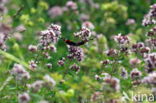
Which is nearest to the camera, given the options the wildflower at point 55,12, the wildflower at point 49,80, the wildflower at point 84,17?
the wildflower at point 49,80

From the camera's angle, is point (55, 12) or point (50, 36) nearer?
point (50, 36)

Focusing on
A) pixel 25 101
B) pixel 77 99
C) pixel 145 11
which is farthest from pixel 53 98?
pixel 145 11

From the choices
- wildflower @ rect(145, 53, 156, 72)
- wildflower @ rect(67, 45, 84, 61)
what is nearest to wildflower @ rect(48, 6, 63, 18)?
wildflower @ rect(67, 45, 84, 61)

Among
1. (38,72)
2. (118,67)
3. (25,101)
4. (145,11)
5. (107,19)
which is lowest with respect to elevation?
(25,101)

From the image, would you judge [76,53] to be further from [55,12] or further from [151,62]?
[55,12]

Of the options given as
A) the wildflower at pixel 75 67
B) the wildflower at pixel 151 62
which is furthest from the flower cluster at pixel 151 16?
the wildflower at pixel 151 62

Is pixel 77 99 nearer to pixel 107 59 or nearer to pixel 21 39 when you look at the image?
pixel 107 59

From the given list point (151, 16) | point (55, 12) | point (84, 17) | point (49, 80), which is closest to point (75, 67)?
point (151, 16)

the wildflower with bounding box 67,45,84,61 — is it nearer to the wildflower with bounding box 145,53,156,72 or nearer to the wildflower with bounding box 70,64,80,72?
the wildflower with bounding box 70,64,80,72

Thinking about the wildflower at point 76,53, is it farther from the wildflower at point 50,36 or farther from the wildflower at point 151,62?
the wildflower at point 151,62

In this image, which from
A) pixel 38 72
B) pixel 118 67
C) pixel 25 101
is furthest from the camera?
pixel 118 67

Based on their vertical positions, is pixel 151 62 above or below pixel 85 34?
below
